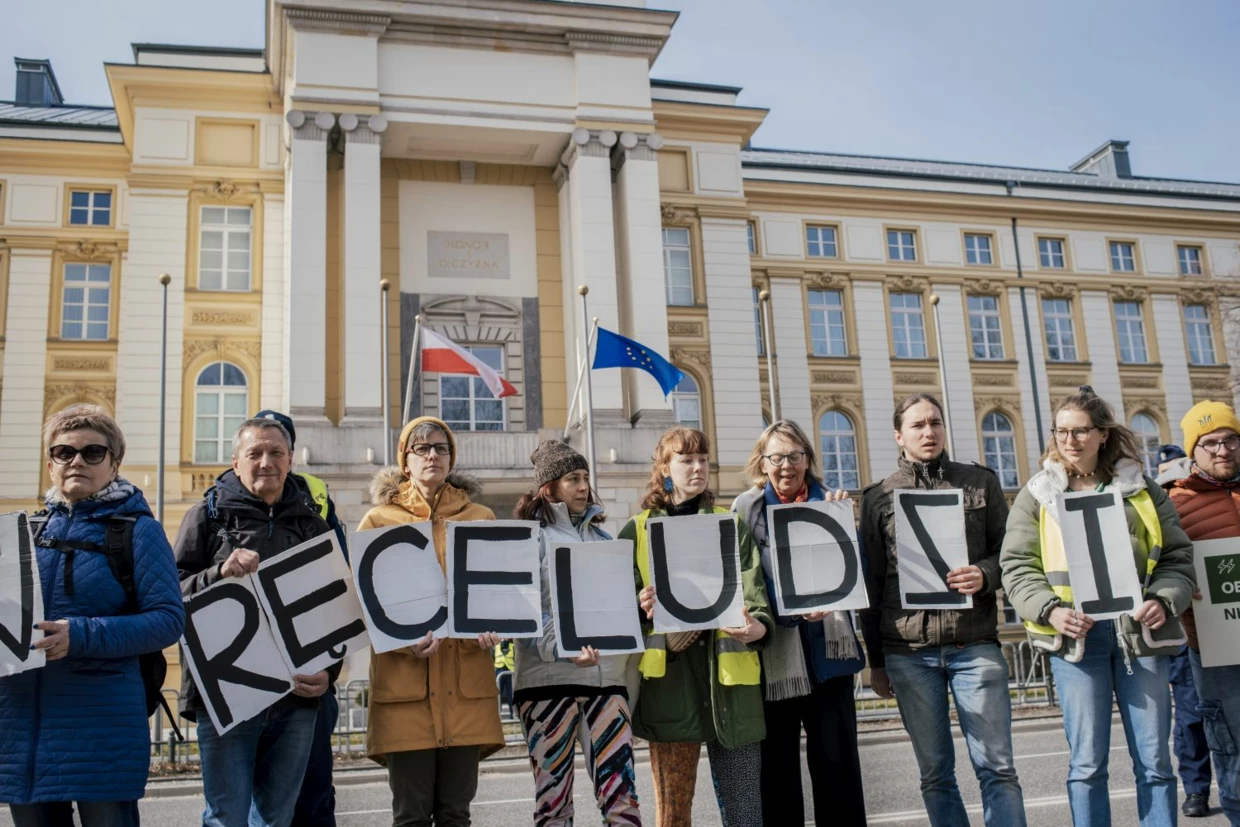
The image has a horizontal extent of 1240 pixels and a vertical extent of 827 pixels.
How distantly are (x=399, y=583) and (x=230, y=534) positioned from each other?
0.80 meters

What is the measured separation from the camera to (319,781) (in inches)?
217

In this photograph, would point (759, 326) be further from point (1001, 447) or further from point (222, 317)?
point (222, 317)

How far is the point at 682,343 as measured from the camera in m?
29.3

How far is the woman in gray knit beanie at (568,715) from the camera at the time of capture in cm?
514

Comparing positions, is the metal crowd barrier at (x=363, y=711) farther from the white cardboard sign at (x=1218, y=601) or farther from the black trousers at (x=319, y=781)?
the white cardboard sign at (x=1218, y=601)

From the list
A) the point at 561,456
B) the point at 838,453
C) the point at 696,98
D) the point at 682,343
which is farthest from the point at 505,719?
the point at 696,98

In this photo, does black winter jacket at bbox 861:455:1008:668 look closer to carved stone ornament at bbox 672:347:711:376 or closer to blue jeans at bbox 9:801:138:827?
blue jeans at bbox 9:801:138:827

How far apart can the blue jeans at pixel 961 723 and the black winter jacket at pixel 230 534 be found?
278cm

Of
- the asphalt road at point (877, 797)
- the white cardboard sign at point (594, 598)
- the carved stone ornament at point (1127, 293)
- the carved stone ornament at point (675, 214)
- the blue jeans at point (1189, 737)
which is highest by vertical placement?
the carved stone ornament at point (675, 214)

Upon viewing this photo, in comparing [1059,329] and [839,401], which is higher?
[1059,329]

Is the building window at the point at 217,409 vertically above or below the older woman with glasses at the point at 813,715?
above

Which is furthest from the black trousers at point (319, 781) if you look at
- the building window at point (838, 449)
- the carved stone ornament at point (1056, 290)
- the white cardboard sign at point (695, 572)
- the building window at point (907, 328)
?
the carved stone ornament at point (1056, 290)

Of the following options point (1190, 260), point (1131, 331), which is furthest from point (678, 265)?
point (1190, 260)

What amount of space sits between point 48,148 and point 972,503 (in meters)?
28.0
